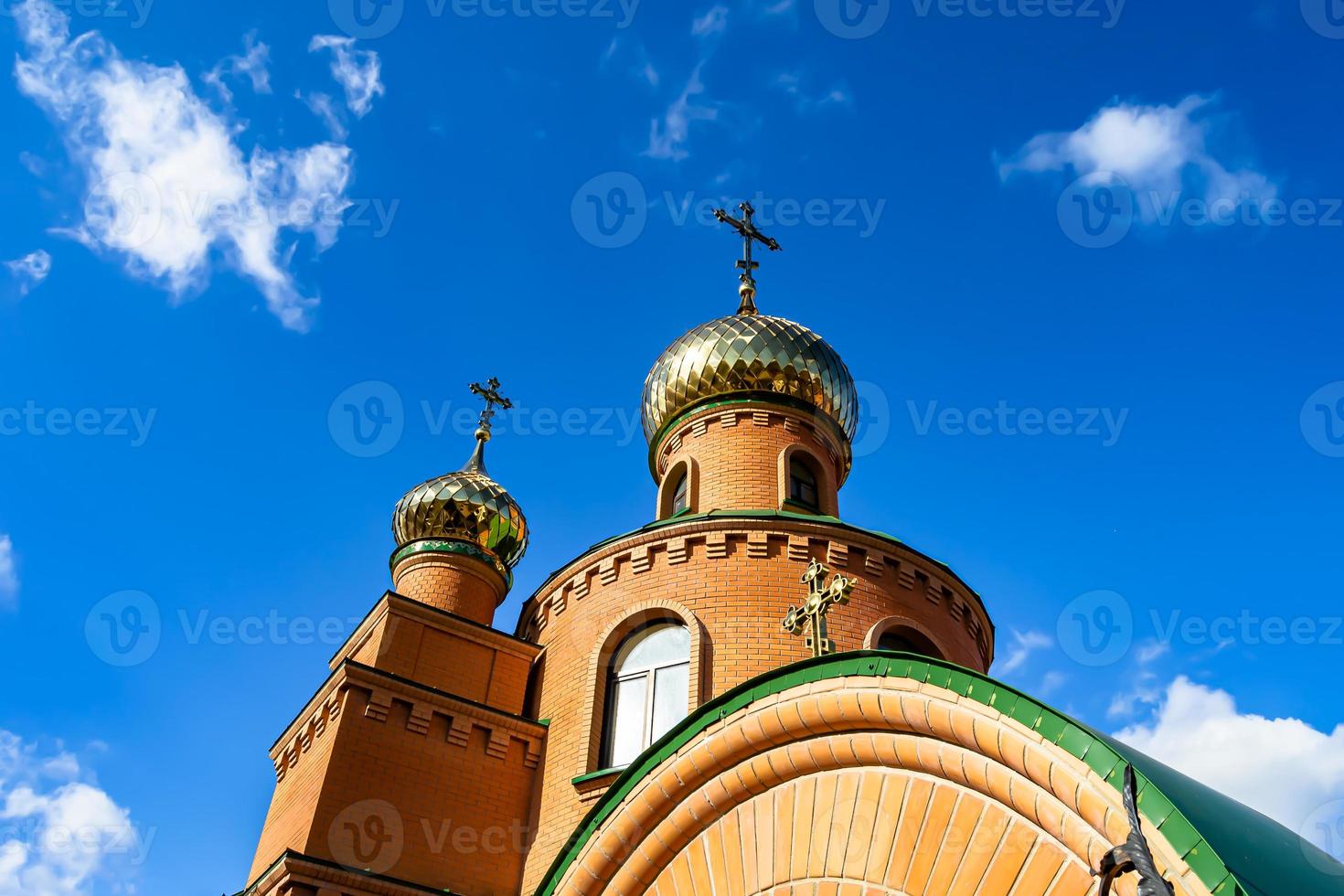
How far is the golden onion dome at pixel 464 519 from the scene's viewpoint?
1453cm

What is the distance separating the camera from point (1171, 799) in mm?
3959

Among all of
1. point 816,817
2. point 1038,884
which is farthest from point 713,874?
point 1038,884

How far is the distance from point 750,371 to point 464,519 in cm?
441

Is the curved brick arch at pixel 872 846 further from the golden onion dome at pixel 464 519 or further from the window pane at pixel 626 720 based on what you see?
the golden onion dome at pixel 464 519

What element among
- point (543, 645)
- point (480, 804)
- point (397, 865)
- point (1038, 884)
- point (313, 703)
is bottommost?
point (1038, 884)

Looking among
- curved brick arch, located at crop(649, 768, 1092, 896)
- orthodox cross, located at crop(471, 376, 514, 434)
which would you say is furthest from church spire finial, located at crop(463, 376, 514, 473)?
curved brick arch, located at crop(649, 768, 1092, 896)

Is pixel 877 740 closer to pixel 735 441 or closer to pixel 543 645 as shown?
pixel 543 645

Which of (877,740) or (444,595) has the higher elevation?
(444,595)

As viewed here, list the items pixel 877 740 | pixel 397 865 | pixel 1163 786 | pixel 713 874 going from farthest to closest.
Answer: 1. pixel 397 865
2. pixel 713 874
3. pixel 877 740
4. pixel 1163 786

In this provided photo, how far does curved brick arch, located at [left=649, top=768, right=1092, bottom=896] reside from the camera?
4.47 metres

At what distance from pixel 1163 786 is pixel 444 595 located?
11064mm

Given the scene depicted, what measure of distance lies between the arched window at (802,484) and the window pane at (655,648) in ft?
10.0

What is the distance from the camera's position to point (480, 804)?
10.3 meters
